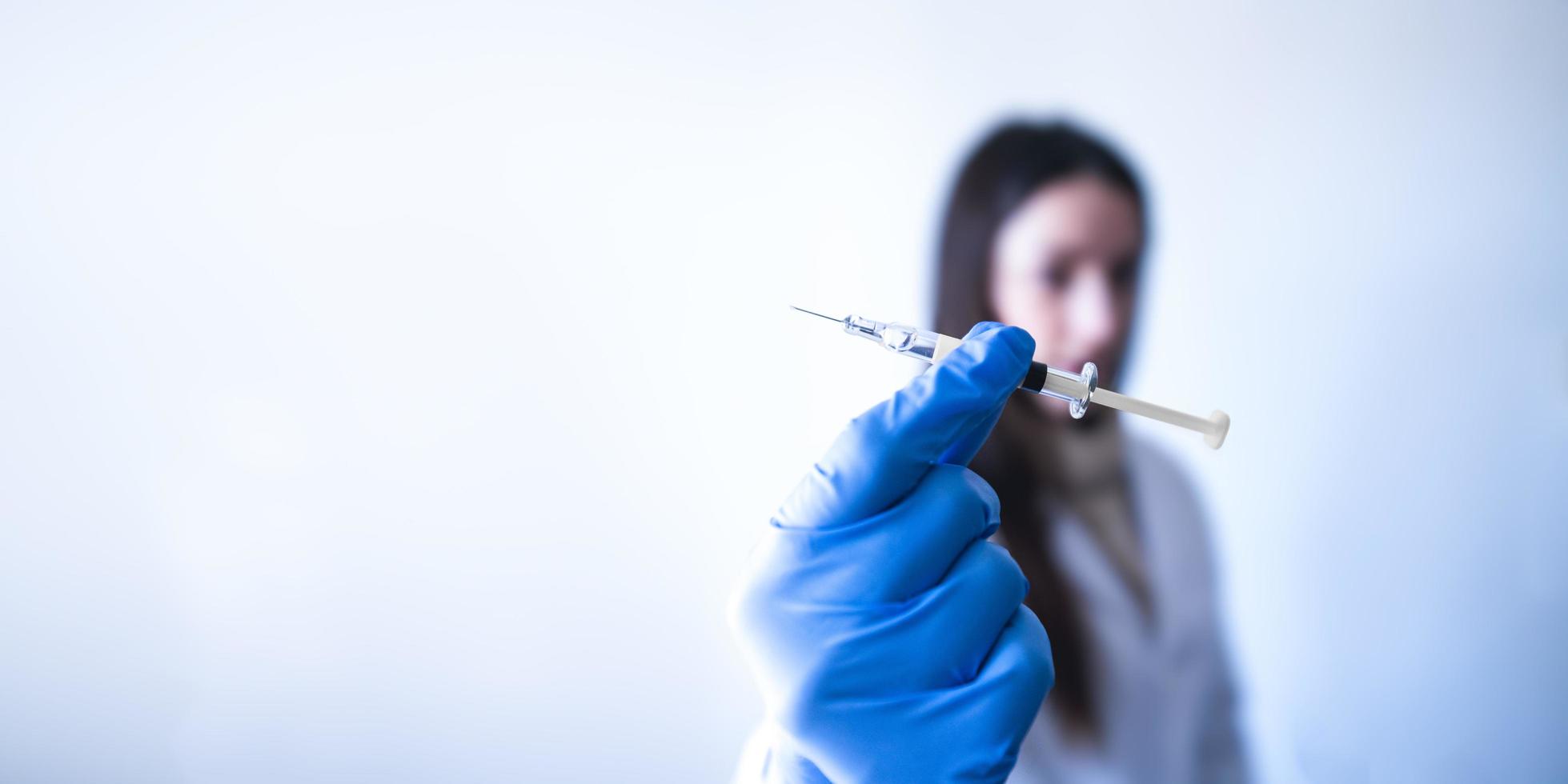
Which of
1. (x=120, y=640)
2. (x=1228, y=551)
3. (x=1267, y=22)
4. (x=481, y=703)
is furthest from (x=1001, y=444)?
(x=120, y=640)

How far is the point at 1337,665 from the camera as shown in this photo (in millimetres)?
1279

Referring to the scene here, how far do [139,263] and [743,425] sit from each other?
95 centimetres

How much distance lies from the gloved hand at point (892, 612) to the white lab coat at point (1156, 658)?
→ 19.9 inches

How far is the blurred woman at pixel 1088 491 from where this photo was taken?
50.1 inches

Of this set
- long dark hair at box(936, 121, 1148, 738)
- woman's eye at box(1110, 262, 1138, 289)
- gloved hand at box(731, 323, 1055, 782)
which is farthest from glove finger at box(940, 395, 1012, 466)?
woman's eye at box(1110, 262, 1138, 289)

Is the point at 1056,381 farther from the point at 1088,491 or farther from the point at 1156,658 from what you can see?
the point at 1156,658

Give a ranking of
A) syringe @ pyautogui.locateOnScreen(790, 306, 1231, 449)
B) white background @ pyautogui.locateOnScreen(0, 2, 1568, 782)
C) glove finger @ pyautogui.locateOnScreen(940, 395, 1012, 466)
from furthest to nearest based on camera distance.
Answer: white background @ pyautogui.locateOnScreen(0, 2, 1568, 782), glove finger @ pyautogui.locateOnScreen(940, 395, 1012, 466), syringe @ pyautogui.locateOnScreen(790, 306, 1231, 449)

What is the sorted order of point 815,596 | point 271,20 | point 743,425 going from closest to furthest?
point 815,596
point 271,20
point 743,425

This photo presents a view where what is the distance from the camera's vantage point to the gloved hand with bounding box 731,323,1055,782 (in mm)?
825

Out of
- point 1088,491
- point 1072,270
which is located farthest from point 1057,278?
point 1088,491

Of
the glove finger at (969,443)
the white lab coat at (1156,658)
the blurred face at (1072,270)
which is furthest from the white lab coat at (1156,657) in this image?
the glove finger at (969,443)

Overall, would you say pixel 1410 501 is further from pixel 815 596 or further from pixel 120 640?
pixel 120 640

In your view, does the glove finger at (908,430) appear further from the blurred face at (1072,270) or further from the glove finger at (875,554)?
the blurred face at (1072,270)

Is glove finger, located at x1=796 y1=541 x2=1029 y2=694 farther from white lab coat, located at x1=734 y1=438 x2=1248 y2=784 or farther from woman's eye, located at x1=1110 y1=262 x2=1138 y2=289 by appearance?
woman's eye, located at x1=1110 y1=262 x2=1138 y2=289
